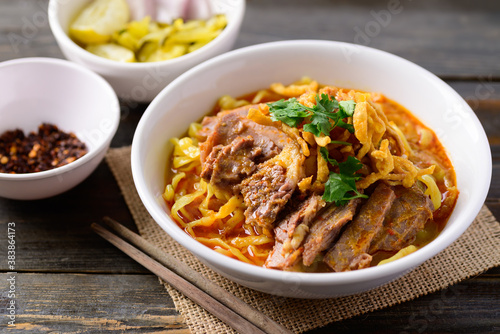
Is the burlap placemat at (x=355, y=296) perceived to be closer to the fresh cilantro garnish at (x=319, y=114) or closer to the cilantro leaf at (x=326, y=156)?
the cilantro leaf at (x=326, y=156)

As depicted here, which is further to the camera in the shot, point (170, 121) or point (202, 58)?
point (202, 58)

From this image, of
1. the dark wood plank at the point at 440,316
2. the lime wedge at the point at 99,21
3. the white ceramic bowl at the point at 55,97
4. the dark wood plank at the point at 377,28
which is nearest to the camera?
the dark wood plank at the point at 440,316

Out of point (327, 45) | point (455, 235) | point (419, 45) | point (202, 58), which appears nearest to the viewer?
point (455, 235)

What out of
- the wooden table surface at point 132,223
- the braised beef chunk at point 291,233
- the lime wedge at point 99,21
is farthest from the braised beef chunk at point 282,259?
the lime wedge at point 99,21

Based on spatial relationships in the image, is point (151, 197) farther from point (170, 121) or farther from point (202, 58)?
point (202, 58)

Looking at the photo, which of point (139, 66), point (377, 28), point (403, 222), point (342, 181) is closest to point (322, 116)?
point (342, 181)

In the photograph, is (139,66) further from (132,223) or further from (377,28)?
(377,28)

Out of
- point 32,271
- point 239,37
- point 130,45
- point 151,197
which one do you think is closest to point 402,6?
point 239,37
